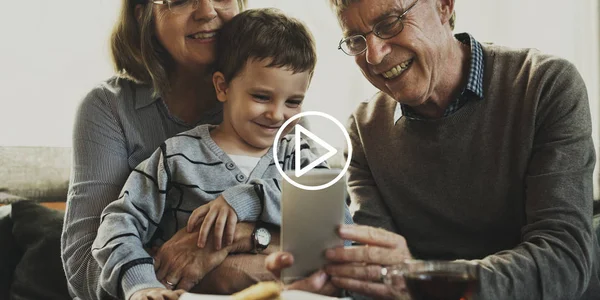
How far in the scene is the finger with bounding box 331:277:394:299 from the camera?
128 cm

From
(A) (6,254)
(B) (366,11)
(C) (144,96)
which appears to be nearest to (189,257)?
(C) (144,96)

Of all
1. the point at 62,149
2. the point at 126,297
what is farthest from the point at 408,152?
the point at 62,149

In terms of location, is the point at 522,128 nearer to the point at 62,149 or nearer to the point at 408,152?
the point at 408,152

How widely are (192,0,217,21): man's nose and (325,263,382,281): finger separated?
0.66 meters

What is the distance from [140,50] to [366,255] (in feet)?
2.50

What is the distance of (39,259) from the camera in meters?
2.00

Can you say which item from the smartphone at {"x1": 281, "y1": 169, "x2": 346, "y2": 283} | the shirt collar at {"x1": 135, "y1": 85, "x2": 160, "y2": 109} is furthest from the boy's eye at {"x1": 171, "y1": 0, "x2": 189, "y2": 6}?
the smartphone at {"x1": 281, "y1": 169, "x2": 346, "y2": 283}

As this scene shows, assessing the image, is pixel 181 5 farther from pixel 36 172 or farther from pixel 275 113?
pixel 36 172

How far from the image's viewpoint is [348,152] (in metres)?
1.76

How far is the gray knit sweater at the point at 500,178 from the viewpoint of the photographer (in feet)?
4.51

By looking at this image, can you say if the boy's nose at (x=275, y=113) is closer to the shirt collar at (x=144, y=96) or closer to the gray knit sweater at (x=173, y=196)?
the gray knit sweater at (x=173, y=196)

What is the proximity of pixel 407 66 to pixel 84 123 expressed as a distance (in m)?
0.76

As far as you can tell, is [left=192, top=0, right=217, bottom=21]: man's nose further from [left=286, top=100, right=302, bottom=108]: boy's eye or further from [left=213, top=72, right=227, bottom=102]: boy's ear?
[left=286, top=100, right=302, bottom=108]: boy's eye

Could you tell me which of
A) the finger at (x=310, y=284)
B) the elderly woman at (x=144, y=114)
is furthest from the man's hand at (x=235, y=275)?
the finger at (x=310, y=284)
